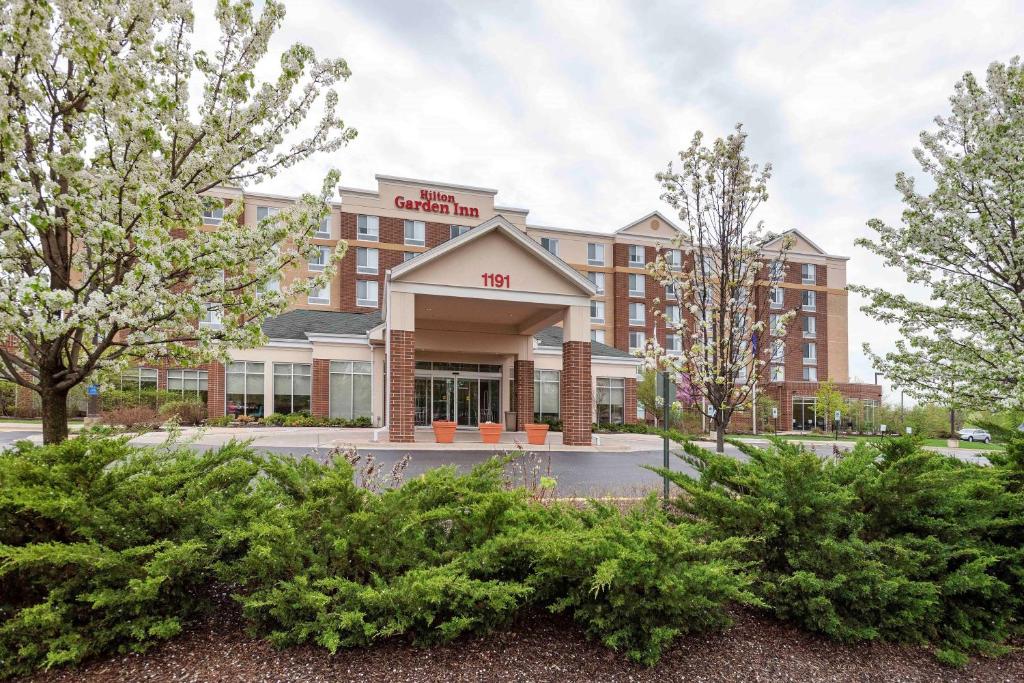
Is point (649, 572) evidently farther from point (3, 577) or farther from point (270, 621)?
point (3, 577)

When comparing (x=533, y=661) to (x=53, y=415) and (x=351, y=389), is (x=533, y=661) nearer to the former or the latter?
(x=53, y=415)

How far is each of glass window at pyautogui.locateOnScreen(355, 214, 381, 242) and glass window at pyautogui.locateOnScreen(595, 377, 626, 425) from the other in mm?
17927

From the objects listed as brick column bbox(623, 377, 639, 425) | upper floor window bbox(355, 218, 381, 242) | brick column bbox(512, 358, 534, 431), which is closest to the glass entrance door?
brick column bbox(512, 358, 534, 431)

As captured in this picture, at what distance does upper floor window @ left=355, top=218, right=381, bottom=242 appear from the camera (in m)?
40.5

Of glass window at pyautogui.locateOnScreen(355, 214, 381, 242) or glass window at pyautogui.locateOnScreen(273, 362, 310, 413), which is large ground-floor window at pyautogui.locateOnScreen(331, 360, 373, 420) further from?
glass window at pyautogui.locateOnScreen(355, 214, 381, 242)

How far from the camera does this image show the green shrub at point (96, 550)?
128 inches

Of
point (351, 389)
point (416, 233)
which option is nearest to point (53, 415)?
point (351, 389)

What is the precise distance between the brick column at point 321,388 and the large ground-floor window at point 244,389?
279 cm

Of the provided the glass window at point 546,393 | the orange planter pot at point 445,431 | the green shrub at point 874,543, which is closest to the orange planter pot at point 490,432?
the orange planter pot at point 445,431

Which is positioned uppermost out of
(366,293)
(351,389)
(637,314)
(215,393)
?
(366,293)

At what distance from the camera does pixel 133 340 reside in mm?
4840

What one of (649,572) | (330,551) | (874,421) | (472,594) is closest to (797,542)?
(649,572)

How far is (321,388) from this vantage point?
30.1 meters

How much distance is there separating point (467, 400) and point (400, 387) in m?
10.7
